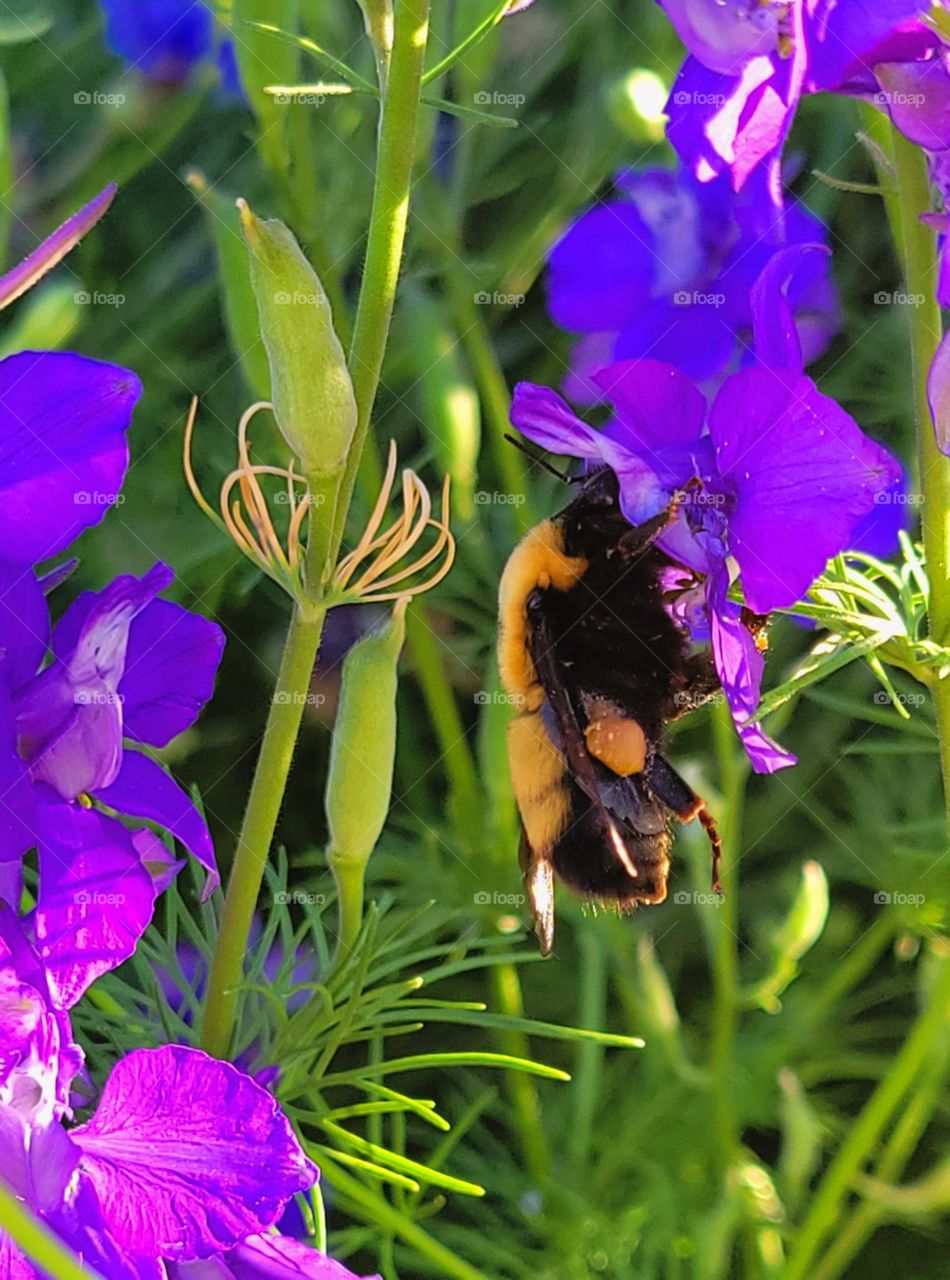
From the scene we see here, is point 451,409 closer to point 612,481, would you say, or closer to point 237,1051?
point 612,481

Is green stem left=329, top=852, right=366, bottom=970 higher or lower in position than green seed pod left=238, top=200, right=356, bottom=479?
lower

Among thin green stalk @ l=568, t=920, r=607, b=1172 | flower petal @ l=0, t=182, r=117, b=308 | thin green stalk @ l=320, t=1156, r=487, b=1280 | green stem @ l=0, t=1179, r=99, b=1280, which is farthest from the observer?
thin green stalk @ l=568, t=920, r=607, b=1172

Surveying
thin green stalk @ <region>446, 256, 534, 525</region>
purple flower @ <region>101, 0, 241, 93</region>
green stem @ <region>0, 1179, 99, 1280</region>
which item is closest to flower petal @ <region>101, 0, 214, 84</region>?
purple flower @ <region>101, 0, 241, 93</region>

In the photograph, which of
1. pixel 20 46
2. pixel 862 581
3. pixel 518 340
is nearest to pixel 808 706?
pixel 518 340

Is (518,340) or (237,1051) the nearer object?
(237,1051)

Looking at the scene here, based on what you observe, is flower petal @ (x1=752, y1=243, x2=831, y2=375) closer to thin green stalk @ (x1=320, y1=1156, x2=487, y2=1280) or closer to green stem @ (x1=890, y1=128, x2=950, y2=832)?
green stem @ (x1=890, y1=128, x2=950, y2=832)

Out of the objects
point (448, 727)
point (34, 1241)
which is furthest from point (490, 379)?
point (34, 1241)
